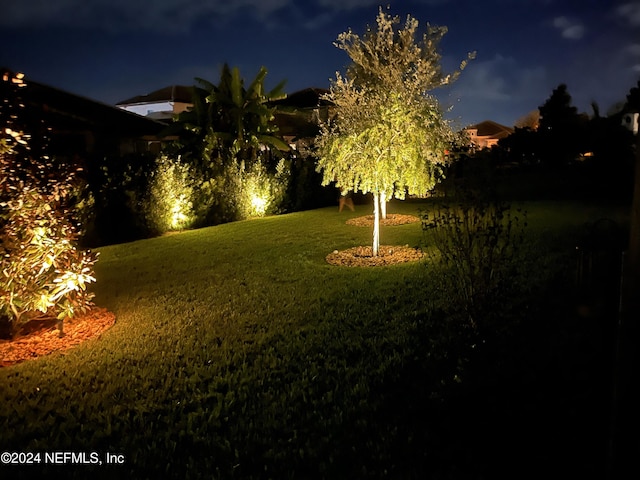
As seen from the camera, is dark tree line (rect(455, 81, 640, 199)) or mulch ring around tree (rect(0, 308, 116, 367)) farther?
dark tree line (rect(455, 81, 640, 199))

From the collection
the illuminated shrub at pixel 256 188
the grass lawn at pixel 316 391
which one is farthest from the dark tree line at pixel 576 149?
the grass lawn at pixel 316 391

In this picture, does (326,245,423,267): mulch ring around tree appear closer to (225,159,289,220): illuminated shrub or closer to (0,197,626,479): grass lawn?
(0,197,626,479): grass lawn

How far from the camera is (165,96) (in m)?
41.2

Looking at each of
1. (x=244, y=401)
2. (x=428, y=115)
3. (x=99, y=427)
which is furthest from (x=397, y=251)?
(x=99, y=427)

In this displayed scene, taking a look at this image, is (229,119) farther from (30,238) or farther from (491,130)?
(491,130)

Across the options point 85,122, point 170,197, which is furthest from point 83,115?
point 170,197

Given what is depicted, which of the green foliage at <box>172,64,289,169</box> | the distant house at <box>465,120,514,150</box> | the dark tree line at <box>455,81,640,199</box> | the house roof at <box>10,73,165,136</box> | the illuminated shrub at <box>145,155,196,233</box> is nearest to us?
the illuminated shrub at <box>145,155,196,233</box>

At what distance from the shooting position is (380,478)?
3334mm

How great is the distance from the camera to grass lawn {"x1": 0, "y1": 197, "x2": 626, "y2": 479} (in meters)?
3.57

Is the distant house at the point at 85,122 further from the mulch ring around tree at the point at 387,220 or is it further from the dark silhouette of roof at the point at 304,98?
the dark silhouette of roof at the point at 304,98

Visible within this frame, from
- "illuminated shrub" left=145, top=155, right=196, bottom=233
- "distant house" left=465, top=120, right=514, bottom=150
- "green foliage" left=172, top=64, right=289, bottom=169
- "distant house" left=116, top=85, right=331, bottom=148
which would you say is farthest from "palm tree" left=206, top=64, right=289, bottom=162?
"distant house" left=465, top=120, right=514, bottom=150

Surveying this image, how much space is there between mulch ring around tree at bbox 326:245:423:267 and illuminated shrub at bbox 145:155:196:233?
6.81m

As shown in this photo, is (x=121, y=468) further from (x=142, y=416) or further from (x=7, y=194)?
(x=7, y=194)

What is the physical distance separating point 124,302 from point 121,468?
478cm
